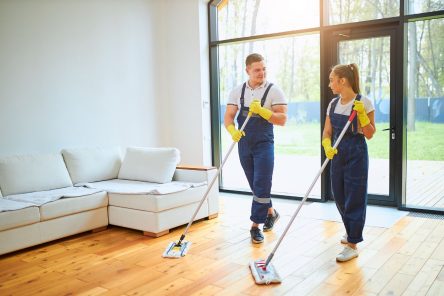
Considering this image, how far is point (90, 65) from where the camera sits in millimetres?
5090

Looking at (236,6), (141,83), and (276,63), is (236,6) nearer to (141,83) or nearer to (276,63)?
(276,63)

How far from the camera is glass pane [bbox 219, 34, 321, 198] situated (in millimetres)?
5191

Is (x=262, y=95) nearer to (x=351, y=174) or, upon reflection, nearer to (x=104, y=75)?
(x=351, y=174)

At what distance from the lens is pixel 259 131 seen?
356 cm

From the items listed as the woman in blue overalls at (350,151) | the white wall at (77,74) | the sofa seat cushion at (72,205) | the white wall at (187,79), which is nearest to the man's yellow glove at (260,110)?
the woman in blue overalls at (350,151)

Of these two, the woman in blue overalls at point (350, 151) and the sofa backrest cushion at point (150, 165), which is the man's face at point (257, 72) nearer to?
the woman in blue overalls at point (350, 151)

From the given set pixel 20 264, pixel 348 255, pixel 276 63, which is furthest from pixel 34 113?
pixel 348 255

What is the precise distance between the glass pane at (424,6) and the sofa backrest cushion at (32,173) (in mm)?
3919

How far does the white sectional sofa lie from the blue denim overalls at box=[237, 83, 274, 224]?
811 millimetres

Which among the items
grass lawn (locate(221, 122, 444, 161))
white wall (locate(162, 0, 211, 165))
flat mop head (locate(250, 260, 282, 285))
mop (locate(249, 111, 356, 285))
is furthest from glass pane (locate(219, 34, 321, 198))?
flat mop head (locate(250, 260, 282, 285))

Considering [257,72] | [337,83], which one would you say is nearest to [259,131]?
[257,72]

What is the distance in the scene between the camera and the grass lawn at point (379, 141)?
448cm

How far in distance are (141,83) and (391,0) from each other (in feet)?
10.4

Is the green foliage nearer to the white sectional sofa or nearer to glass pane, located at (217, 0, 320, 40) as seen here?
glass pane, located at (217, 0, 320, 40)
